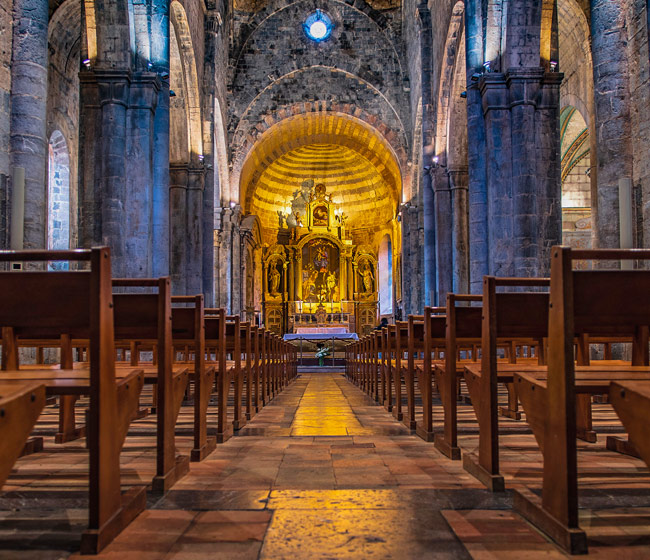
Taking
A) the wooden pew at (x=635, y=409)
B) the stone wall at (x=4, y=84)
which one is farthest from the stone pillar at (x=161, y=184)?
the wooden pew at (x=635, y=409)

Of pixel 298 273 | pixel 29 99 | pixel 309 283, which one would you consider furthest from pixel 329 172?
pixel 29 99

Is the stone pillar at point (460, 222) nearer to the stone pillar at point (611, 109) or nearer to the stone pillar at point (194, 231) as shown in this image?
the stone pillar at point (611, 109)

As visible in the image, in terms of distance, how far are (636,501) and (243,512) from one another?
5.70ft

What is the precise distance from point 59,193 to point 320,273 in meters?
13.2

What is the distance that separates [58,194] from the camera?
1517 centimetres

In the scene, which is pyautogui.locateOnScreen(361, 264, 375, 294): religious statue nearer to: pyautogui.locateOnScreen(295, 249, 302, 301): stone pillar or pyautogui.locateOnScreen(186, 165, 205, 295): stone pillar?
pyautogui.locateOnScreen(295, 249, 302, 301): stone pillar

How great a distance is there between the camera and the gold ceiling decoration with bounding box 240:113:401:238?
76.2 ft

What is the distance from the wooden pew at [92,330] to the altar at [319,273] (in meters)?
23.5

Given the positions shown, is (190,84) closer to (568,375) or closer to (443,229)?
(443,229)

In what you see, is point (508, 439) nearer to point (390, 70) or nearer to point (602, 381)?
point (602, 381)

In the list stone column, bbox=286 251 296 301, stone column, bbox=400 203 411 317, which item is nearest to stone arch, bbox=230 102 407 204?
stone column, bbox=400 203 411 317

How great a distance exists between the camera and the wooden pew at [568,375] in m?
2.34

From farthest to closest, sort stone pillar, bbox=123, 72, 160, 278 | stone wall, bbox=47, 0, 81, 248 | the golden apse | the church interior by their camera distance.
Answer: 1. the golden apse
2. stone wall, bbox=47, 0, 81, 248
3. stone pillar, bbox=123, 72, 160, 278
4. the church interior

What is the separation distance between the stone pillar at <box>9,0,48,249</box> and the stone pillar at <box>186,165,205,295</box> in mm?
8253
